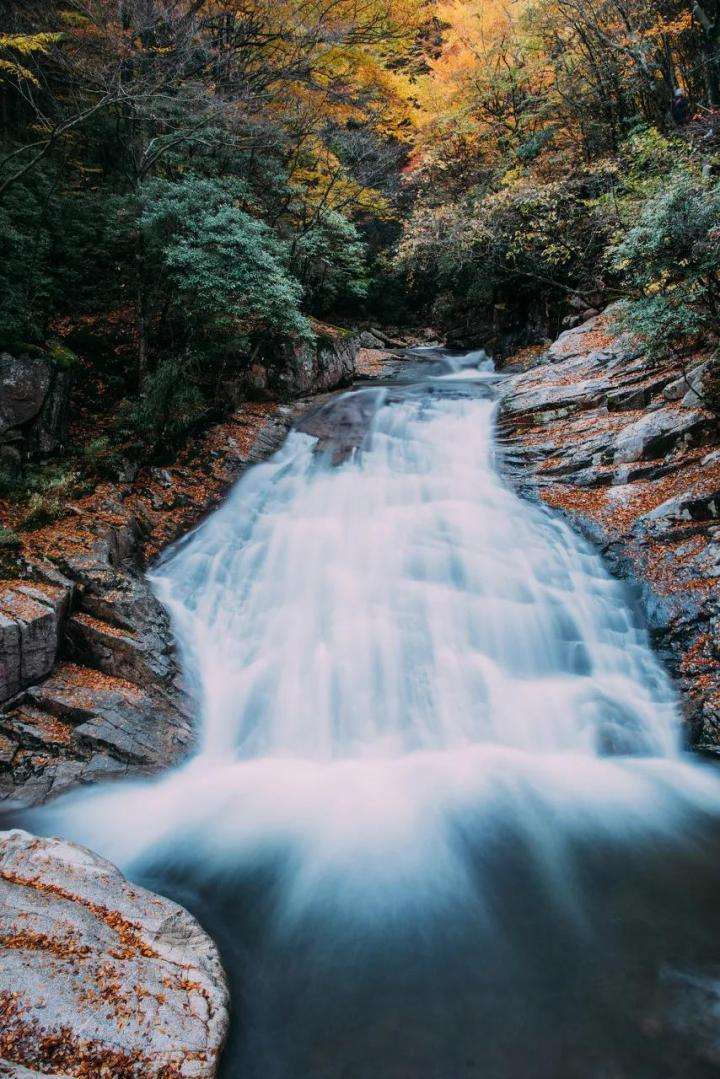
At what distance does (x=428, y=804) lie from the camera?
484 centimetres

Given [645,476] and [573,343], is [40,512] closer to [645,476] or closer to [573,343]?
[645,476]

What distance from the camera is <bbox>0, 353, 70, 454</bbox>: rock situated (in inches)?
279

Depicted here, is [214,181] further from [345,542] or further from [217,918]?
[217,918]

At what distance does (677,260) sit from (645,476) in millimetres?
2903

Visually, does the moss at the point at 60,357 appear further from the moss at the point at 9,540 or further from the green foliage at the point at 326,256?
the green foliage at the point at 326,256

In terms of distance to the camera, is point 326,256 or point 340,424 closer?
Result: point 340,424

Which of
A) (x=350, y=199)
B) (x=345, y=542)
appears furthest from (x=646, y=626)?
(x=350, y=199)

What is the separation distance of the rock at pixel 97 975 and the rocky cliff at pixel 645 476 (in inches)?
201

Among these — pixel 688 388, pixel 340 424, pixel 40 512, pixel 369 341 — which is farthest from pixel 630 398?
pixel 369 341

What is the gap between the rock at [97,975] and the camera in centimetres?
224

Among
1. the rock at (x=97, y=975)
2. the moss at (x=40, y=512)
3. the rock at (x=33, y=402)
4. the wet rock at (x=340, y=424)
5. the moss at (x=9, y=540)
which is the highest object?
the rock at (x=33, y=402)

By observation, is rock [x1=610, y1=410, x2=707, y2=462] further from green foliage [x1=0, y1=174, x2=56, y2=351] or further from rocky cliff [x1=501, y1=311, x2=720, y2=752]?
green foliage [x1=0, y1=174, x2=56, y2=351]

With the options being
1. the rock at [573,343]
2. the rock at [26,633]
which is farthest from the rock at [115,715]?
the rock at [573,343]

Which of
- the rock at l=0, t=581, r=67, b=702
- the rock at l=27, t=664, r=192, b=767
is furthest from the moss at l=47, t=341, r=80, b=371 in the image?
the rock at l=27, t=664, r=192, b=767
